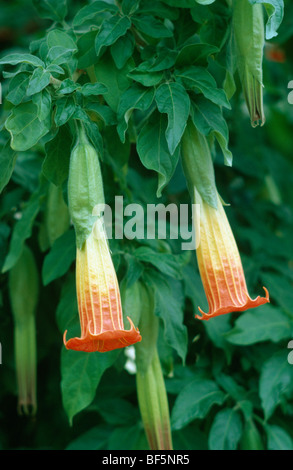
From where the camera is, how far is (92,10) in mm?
1114

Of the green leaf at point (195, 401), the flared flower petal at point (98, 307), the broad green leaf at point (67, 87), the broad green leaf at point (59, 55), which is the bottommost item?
the green leaf at point (195, 401)

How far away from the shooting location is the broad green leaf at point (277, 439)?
1341 mm

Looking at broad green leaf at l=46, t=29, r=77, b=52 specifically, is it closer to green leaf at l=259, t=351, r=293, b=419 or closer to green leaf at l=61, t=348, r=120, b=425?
green leaf at l=61, t=348, r=120, b=425

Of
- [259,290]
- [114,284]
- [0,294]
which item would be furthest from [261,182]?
[114,284]

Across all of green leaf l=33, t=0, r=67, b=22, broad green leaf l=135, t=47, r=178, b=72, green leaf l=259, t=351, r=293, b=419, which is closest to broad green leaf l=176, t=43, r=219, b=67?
broad green leaf l=135, t=47, r=178, b=72

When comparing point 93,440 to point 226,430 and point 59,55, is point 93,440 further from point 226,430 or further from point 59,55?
point 59,55

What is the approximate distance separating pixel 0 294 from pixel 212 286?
645 millimetres

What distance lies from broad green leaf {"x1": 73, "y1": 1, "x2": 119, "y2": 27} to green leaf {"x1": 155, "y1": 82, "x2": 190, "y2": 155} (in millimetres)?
220

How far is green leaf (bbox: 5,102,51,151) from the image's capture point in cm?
95

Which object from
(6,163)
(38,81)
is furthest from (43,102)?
(6,163)

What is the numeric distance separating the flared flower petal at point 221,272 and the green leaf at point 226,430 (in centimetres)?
45

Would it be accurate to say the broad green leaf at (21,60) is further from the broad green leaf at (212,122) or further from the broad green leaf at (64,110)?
the broad green leaf at (212,122)

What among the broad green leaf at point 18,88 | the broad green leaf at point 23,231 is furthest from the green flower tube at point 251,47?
the broad green leaf at point 23,231

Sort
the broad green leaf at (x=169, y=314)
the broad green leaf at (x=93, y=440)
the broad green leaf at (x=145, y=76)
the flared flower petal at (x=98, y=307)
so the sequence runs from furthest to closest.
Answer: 1. the broad green leaf at (x=93, y=440)
2. the broad green leaf at (x=169, y=314)
3. the broad green leaf at (x=145, y=76)
4. the flared flower petal at (x=98, y=307)
